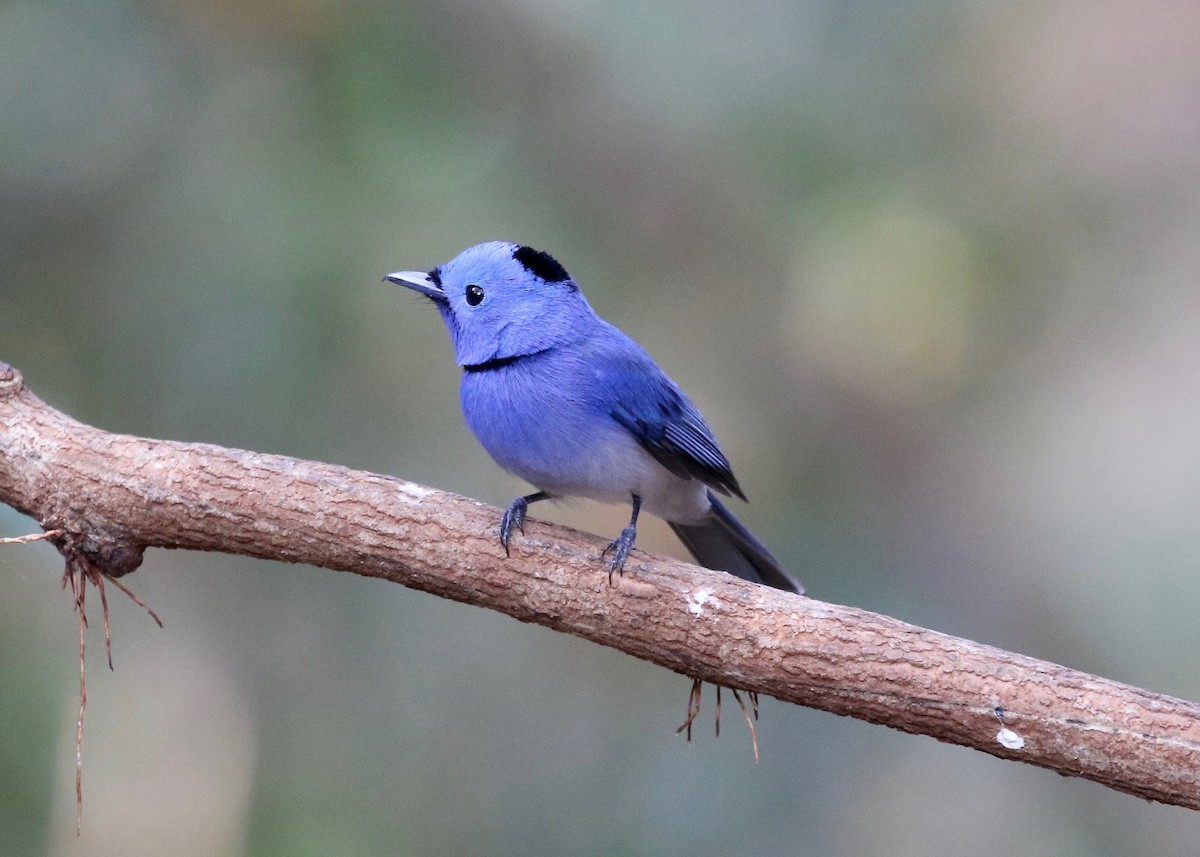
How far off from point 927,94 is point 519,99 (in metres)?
1.75

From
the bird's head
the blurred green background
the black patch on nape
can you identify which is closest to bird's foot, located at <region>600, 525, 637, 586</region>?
the bird's head

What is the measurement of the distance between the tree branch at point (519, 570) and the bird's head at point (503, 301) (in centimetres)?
73

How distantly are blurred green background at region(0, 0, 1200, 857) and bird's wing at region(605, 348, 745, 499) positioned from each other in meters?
1.40

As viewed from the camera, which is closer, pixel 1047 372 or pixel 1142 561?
pixel 1142 561

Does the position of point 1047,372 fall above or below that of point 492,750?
above

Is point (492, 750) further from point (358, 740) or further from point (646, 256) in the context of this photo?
point (646, 256)

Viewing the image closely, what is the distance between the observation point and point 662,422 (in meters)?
3.80

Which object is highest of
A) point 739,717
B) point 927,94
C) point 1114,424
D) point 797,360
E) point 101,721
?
point 927,94

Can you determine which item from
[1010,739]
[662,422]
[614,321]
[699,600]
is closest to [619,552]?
[699,600]

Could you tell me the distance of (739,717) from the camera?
17.4 ft

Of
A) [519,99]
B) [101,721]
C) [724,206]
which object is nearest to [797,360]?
[724,206]

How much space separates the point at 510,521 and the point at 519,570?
0.42 ft

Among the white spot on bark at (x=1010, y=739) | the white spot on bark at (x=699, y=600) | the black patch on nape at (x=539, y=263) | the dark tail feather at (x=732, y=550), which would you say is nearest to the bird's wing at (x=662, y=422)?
the dark tail feather at (x=732, y=550)

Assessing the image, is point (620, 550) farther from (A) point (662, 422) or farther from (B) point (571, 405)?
(A) point (662, 422)
